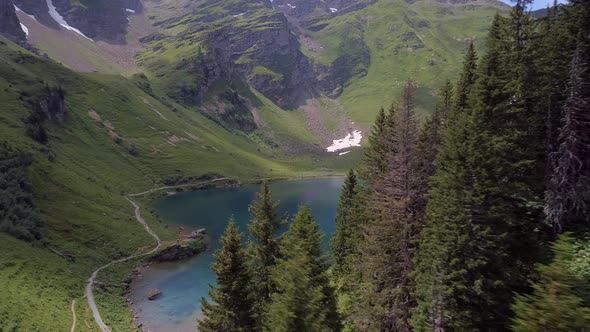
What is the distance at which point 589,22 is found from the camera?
24484 millimetres

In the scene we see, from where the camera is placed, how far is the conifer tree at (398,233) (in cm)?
2572

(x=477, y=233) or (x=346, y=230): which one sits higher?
(x=477, y=233)

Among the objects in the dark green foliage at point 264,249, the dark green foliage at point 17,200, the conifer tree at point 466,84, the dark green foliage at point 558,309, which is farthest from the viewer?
the dark green foliage at point 17,200

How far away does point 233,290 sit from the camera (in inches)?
1069

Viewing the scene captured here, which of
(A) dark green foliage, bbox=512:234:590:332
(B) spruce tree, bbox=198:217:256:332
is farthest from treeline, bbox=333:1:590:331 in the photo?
(B) spruce tree, bbox=198:217:256:332

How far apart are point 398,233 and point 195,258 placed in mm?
75525

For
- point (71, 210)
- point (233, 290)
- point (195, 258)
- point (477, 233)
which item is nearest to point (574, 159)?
point (477, 233)

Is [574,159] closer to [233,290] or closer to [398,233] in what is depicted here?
[398,233]

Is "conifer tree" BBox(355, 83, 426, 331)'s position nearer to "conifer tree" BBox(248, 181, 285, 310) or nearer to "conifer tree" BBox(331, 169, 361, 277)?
"conifer tree" BBox(248, 181, 285, 310)

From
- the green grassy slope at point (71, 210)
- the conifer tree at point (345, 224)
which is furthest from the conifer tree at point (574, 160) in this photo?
the green grassy slope at point (71, 210)

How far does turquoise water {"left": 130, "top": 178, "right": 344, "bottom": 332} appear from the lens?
64113mm

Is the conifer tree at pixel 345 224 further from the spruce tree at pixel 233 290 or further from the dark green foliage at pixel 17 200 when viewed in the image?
the dark green foliage at pixel 17 200

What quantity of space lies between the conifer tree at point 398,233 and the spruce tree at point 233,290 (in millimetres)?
8258

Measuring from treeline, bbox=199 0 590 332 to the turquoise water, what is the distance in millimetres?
40509
